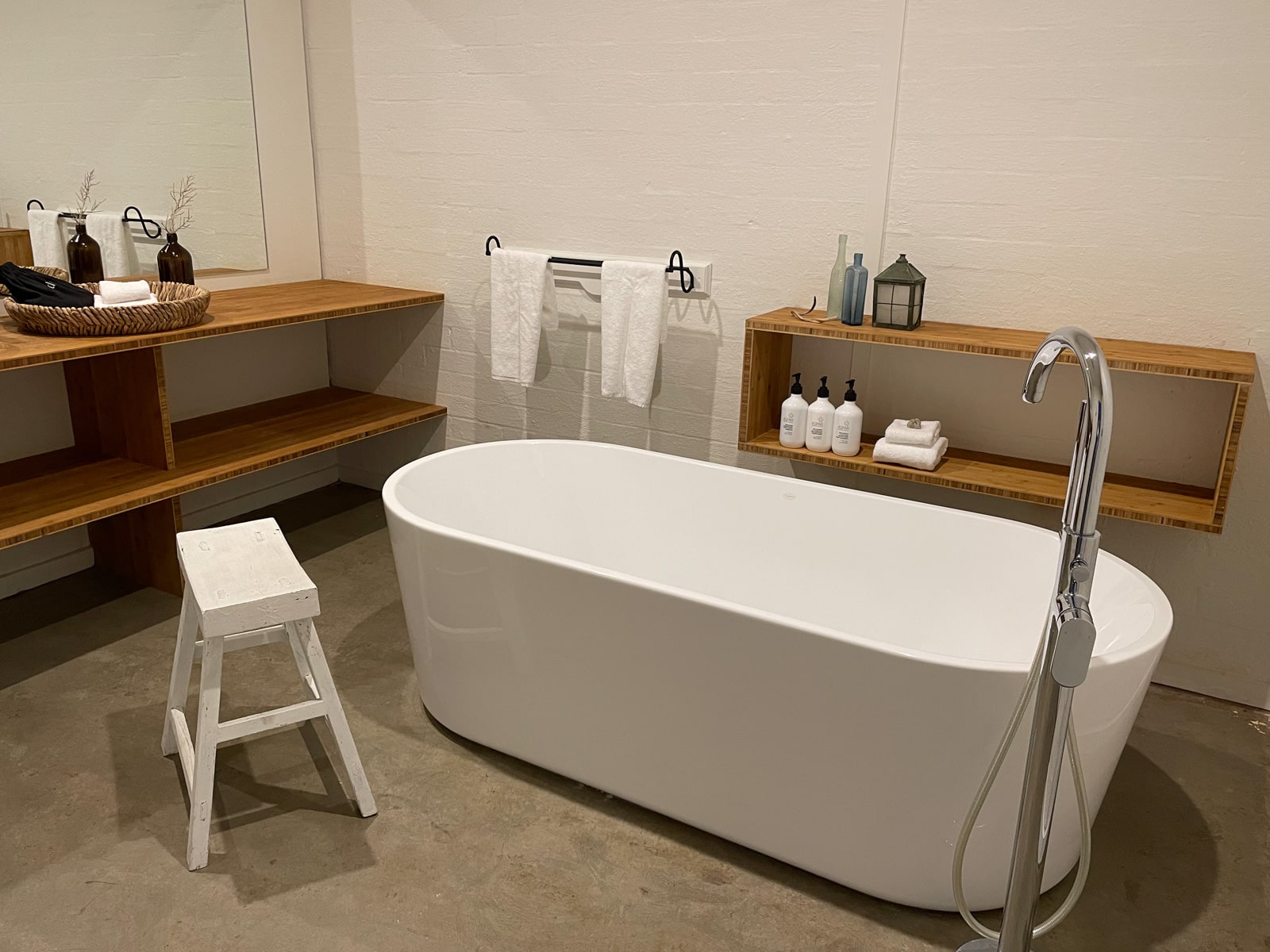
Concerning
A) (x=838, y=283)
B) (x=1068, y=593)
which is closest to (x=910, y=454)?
(x=838, y=283)

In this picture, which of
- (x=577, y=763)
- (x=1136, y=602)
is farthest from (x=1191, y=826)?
(x=577, y=763)

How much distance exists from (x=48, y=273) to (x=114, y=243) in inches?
12.1

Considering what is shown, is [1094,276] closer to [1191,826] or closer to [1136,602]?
[1136,602]

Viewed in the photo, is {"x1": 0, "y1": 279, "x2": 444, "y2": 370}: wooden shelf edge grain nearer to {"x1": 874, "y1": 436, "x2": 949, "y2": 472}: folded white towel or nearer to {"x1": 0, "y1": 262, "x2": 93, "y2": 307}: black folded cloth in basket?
{"x1": 0, "y1": 262, "x2": 93, "y2": 307}: black folded cloth in basket

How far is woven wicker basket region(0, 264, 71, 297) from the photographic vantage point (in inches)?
106

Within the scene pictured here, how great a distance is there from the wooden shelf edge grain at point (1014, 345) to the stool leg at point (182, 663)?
5.10 ft

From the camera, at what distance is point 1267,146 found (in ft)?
7.27

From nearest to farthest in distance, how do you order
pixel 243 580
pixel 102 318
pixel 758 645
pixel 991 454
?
pixel 758 645 → pixel 243 580 → pixel 102 318 → pixel 991 454

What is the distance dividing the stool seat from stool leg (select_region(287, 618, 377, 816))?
5cm

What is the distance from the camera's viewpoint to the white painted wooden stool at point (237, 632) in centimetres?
183

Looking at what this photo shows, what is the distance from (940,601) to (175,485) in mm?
2077

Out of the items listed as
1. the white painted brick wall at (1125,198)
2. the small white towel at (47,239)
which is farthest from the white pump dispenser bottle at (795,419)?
the small white towel at (47,239)

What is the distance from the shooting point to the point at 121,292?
2688mm

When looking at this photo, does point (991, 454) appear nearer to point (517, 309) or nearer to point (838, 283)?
point (838, 283)
